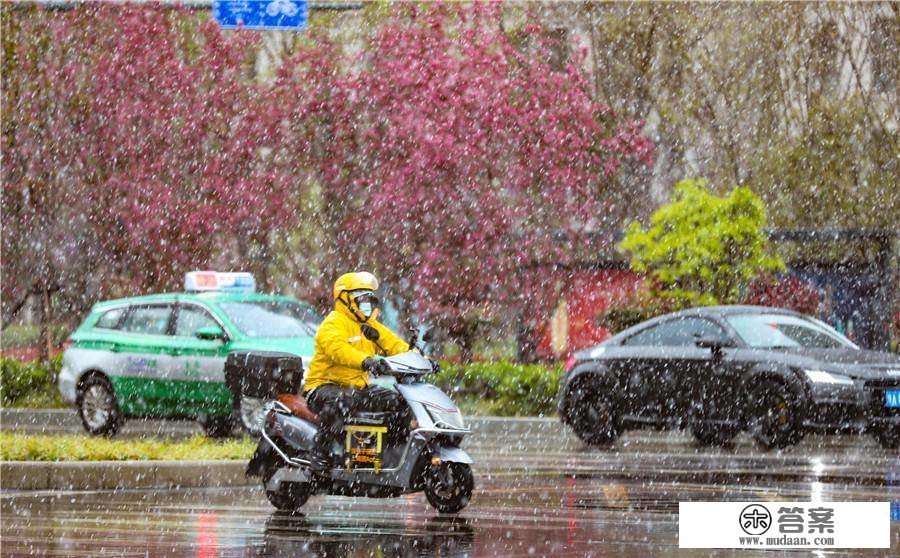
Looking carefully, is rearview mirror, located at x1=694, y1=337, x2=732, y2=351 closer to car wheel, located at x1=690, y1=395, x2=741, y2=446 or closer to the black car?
the black car

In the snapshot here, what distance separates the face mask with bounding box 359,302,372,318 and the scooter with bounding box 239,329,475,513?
1.24ft

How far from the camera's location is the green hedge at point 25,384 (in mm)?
26783

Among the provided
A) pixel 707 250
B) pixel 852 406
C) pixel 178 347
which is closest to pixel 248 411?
pixel 178 347

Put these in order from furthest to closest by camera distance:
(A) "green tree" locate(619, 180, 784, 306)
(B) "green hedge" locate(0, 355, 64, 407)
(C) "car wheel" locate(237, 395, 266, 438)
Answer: (A) "green tree" locate(619, 180, 784, 306) < (B) "green hedge" locate(0, 355, 64, 407) < (C) "car wheel" locate(237, 395, 266, 438)

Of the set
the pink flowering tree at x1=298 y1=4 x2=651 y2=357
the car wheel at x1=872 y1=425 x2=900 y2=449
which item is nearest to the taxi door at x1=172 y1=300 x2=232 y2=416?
the car wheel at x1=872 y1=425 x2=900 y2=449

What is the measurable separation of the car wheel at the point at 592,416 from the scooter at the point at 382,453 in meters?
7.09

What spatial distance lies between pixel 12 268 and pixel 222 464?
18.4 m

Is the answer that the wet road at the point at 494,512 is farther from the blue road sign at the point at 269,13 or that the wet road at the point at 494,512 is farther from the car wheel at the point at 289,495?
the blue road sign at the point at 269,13

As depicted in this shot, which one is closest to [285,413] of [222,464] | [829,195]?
[222,464]

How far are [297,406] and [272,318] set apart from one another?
7.55 metres

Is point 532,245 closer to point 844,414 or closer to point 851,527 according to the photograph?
point 844,414

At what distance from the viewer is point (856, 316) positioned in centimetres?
3048

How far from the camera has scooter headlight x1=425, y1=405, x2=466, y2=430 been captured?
11359 millimetres

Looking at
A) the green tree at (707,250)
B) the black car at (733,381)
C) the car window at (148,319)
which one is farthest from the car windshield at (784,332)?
the green tree at (707,250)
